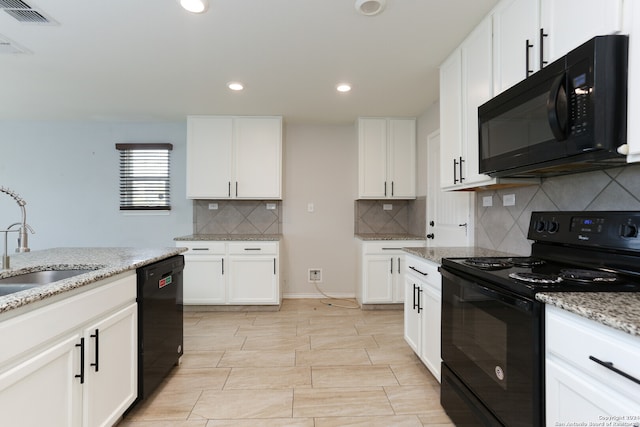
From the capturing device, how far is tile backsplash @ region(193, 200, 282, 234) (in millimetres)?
4098

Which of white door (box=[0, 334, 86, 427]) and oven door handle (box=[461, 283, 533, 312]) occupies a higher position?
oven door handle (box=[461, 283, 533, 312])

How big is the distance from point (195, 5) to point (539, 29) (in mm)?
1791

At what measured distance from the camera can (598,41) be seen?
1.06m

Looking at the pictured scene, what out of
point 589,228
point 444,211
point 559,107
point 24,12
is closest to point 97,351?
point 24,12

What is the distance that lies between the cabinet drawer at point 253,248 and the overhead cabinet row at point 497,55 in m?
2.01

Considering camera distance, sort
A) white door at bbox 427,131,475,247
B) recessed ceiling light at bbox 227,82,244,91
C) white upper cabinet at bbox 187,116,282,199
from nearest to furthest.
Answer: white door at bbox 427,131,475,247 < recessed ceiling light at bbox 227,82,244,91 < white upper cabinet at bbox 187,116,282,199

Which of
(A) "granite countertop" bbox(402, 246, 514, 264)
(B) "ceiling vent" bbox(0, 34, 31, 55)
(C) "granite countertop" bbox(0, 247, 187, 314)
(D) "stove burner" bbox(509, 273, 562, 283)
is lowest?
(C) "granite countertop" bbox(0, 247, 187, 314)

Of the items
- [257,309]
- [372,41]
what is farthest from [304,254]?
[372,41]

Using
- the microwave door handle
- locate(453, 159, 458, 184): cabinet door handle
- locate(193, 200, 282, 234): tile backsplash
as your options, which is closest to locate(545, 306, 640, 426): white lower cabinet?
the microwave door handle

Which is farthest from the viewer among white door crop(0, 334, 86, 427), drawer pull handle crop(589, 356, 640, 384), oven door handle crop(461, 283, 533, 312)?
oven door handle crop(461, 283, 533, 312)

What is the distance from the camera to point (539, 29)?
144 centimetres

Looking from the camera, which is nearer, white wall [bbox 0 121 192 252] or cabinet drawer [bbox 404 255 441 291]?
cabinet drawer [bbox 404 255 441 291]

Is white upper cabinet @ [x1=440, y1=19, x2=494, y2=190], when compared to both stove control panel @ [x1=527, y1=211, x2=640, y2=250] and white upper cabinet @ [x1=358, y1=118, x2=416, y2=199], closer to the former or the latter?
stove control panel @ [x1=527, y1=211, x2=640, y2=250]

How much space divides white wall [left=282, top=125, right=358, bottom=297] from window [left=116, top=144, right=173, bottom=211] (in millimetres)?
1594
